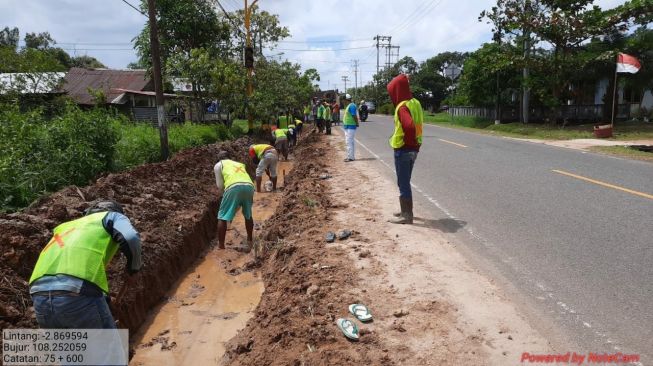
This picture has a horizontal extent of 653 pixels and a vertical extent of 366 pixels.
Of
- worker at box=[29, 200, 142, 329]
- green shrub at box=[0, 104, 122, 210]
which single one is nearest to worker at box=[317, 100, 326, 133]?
green shrub at box=[0, 104, 122, 210]

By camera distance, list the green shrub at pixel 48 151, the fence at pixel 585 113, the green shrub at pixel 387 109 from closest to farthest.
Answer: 1. the green shrub at pixel 48 151
2. the fence at pixel 585 113
3. the green shrub at pixel 387 109

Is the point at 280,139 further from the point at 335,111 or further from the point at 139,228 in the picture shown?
the point at 335,111

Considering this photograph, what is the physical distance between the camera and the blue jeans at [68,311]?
10.4 feet

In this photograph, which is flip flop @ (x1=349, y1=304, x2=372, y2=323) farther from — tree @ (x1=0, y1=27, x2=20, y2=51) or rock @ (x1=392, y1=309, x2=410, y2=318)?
tree @ (x1=0, y1=27, x2=20, y2=51)

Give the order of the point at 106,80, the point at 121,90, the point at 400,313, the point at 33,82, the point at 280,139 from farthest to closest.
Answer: the point at 106,80 < the point at 121,90 < the point at 33,82 < the point at 280,139 < the point at 400,313

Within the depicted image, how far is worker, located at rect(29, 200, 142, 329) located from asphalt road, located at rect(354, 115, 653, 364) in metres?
3.36

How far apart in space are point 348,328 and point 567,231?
3579 millimetres

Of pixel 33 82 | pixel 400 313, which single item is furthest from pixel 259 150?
pixel 33 82

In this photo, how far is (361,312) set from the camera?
409 cm

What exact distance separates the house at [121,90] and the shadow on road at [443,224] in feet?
79.1

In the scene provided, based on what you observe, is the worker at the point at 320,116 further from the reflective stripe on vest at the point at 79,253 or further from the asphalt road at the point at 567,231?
the reflective stripe on vest at the point at 79,253

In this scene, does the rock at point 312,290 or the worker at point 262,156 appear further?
the worker at point 262,156

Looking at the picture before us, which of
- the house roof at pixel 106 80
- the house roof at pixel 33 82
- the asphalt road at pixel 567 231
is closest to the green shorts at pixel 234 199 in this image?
the asphalt road at pixel 567 231

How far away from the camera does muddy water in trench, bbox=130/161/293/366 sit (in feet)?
16.4
